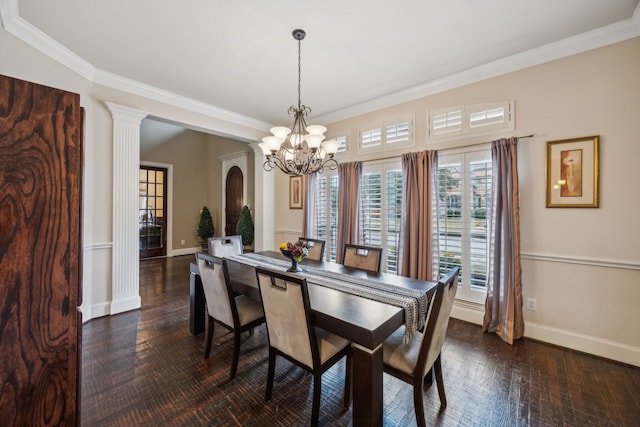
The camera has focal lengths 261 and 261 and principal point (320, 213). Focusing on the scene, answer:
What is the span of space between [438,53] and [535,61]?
97 centimetres

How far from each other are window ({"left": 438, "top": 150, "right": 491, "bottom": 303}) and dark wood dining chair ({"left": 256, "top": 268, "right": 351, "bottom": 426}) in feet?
6.50

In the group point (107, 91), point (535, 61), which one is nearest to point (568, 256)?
point (535, 61)

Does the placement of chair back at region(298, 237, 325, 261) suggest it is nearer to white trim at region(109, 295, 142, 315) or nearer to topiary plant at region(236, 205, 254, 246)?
white trim at region(109, 295, 142, 315)

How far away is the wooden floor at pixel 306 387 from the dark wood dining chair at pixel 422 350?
352 mm

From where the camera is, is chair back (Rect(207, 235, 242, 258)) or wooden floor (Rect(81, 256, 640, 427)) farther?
chair back (Rect(207, 235, 242, 258))

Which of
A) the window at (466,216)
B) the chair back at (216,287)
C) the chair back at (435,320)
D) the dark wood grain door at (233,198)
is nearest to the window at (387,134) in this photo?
the window at (466,216)

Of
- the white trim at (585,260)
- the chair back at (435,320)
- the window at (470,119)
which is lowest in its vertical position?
the chair back at (435,320)

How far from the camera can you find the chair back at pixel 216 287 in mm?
2047

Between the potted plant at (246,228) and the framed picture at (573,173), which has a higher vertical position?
the framed picture at (573,173)

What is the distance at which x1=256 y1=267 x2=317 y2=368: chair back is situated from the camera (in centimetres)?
154

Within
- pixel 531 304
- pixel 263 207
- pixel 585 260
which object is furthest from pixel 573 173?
pixel 263 207

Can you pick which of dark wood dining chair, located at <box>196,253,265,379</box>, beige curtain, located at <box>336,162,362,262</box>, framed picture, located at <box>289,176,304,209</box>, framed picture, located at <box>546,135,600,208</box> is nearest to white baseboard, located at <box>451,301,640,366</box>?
framed picture, located at <box>546,135,600,208</box>

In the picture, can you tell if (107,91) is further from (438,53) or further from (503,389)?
(503,389)

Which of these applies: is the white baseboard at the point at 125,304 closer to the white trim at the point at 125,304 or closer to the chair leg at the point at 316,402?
the white trim at the point at 125,304
